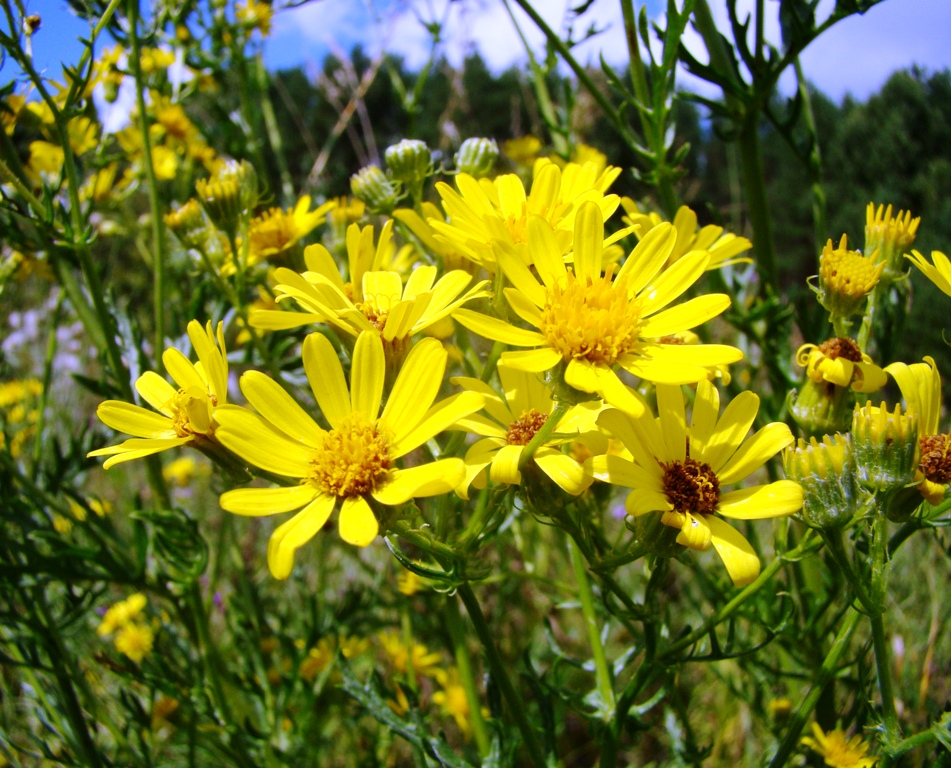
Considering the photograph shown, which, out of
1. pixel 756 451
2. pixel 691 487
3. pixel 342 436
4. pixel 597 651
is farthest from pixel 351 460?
pixel 597 651

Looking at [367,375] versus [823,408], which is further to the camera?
[823,408]

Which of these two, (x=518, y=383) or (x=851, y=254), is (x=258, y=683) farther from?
(x=851, y=254)

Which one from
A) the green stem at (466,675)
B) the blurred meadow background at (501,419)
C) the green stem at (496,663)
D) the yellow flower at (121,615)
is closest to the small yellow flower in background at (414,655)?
the blurred meadow background at (501,419)

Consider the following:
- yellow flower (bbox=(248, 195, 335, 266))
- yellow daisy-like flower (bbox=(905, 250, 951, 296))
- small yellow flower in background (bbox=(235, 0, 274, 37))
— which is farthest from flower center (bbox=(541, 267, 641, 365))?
small yellow flower in background (bbox=(235, 0, 274, 37))

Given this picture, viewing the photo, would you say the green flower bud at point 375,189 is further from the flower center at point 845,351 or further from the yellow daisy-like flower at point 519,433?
the flower center at point 845,351

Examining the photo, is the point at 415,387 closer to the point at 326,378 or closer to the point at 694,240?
the point at 326,378

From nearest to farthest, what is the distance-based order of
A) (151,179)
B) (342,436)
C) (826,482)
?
(826,482) < (342,436) < (151,179)

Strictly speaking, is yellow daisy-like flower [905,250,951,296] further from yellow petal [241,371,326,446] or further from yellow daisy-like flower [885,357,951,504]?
yellow petal [241,371,326,446]
